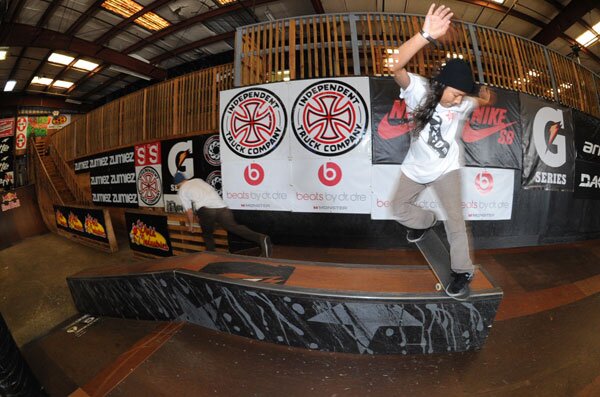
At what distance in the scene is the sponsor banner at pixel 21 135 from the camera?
12.8 metres

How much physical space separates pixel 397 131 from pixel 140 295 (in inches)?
165

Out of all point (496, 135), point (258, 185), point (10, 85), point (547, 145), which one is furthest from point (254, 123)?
point (10, 85)

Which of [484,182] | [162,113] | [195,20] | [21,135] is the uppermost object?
[195,20]

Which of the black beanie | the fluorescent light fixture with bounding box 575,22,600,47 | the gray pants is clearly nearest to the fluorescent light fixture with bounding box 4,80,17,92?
the black beanie

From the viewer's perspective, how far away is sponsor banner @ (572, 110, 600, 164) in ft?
14.9

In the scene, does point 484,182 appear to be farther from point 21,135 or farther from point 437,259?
point 21,135

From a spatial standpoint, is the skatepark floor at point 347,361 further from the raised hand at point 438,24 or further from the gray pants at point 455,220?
the raised hand at point 438,24

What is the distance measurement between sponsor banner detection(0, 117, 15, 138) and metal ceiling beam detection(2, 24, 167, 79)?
29.3 feet

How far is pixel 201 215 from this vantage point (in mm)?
3619

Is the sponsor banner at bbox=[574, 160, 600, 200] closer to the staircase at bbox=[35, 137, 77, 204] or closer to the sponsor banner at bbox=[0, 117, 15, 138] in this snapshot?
the staircase at bbox=[35, 137, 77, 204]

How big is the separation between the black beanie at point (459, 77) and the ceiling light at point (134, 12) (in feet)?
30.0

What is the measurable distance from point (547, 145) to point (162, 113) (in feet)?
27.7

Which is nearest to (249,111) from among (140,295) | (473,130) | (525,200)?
(140,295)

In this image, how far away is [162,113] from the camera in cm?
623
